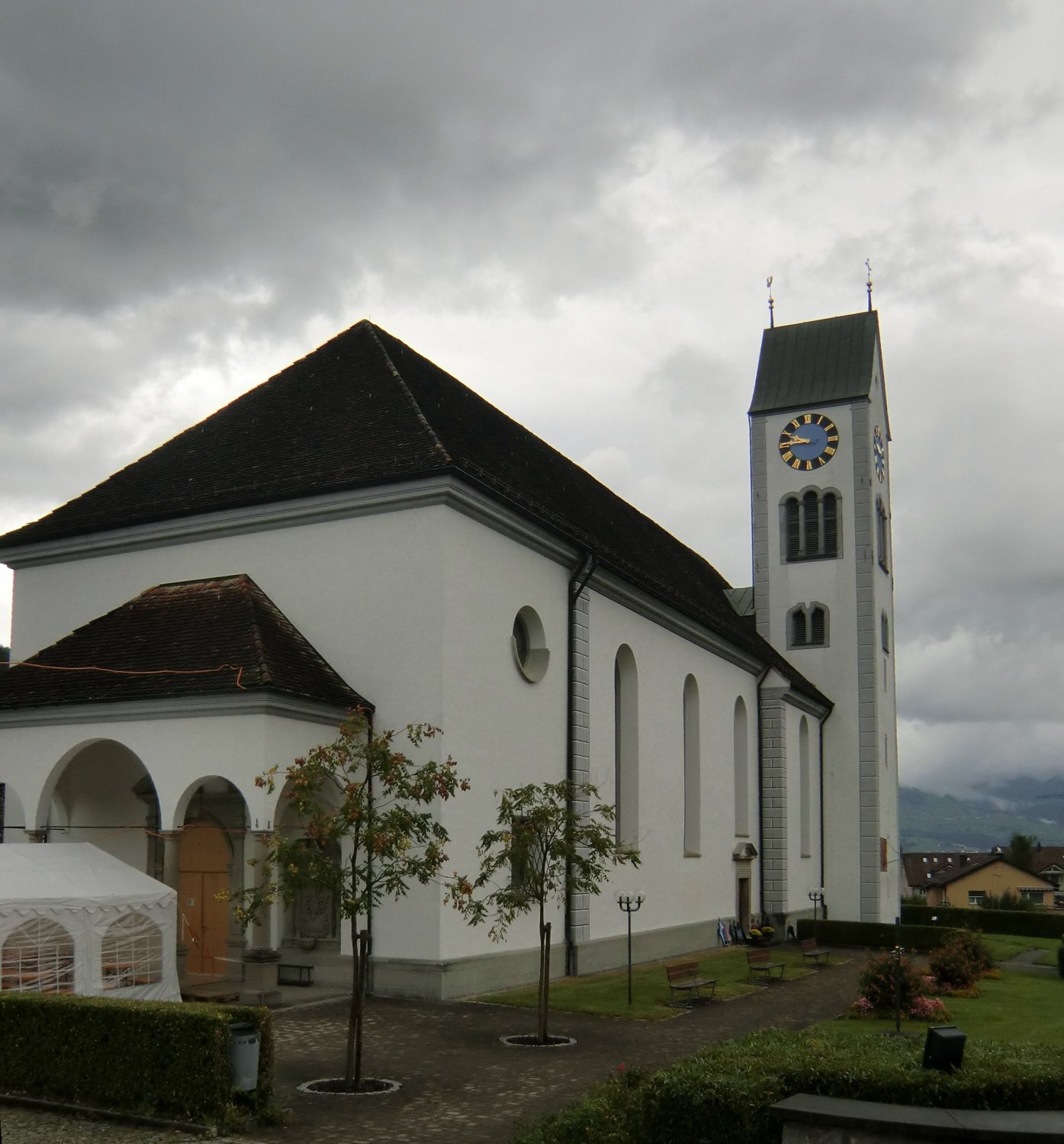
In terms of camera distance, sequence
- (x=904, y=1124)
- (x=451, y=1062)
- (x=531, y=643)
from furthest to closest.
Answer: (x=531, y=643), (x=451, y=1062), (x=904, y=1124)

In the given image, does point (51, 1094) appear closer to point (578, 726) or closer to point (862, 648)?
point (578, 726)

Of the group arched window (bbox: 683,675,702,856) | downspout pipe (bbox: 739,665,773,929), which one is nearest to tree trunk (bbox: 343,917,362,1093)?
arched window (bbox: 683,675,702,856)

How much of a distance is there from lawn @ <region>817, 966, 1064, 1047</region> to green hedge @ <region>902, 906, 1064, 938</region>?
75.7ft

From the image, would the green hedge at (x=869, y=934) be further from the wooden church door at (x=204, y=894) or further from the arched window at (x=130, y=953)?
the arched window at (x=130, y=953)

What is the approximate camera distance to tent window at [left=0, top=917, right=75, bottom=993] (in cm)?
1656

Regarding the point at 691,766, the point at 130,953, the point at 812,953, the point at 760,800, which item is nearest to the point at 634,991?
the point at 812,953

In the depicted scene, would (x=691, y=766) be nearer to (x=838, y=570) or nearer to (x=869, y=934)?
(x=869, y=934)

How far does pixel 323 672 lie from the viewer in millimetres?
21531

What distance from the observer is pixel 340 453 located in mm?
23188

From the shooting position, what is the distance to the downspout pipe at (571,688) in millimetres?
24703

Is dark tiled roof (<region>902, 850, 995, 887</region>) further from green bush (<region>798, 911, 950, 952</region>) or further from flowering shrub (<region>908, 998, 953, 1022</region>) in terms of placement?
flowering shrub (<region>908, 998, 953, 1022</region>)

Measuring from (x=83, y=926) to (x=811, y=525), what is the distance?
113 ft

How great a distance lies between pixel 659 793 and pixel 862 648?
17.4m

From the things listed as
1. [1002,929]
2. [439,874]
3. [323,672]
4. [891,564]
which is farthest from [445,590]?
[1002,929]
